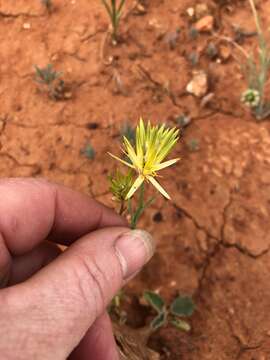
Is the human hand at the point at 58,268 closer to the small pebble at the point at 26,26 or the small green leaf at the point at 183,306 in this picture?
the small green leaf at the point at 183,306

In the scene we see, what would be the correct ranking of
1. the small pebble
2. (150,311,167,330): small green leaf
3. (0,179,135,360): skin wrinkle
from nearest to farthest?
(0,179,135,360): skin wrinkle < (150,311,167,330): small green leaf < the small pebble

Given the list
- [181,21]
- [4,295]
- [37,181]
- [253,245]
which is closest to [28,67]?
[181,21]

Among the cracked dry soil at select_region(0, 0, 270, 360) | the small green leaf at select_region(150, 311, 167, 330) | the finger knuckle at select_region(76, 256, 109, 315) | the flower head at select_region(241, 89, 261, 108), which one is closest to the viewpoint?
the finger knuckle at select_region(76, 256, 109, 315)

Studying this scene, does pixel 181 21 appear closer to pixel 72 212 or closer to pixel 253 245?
pixel 253 245

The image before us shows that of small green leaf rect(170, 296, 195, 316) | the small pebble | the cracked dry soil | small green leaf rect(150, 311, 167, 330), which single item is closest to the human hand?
small green leaf rect(150, 311, 167, 330)

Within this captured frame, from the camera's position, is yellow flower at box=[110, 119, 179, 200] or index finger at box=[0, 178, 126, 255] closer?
yellow flower at box=[110, 119, 179, 200]

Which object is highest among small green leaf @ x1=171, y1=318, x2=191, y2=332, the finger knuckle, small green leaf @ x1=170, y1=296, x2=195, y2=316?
the finger knuckle

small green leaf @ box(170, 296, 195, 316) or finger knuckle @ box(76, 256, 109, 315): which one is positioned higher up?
finger knuckle @ box(76, 256, 109, 315)

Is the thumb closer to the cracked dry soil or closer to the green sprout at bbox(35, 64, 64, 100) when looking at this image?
the cracked dry soil
